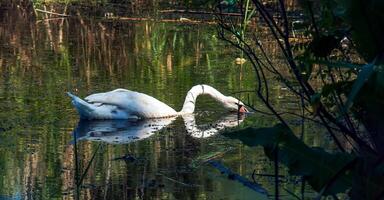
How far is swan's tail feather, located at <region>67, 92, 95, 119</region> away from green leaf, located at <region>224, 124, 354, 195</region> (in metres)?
5.22

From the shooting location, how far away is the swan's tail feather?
7676mm

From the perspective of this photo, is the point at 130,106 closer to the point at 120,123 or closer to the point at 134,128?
the point at 120,123

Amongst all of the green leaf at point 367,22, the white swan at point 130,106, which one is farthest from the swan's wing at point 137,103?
the green leaf at point 367,22

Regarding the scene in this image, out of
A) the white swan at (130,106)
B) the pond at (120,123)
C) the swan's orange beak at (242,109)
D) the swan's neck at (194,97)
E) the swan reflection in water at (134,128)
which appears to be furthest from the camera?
the swan's orange beak at (242,109)

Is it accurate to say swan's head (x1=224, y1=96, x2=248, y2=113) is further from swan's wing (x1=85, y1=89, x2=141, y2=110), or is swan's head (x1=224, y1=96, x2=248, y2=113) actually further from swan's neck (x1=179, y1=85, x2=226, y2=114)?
swan's wing (x1=85, y1=89, x2=141, y2=110)

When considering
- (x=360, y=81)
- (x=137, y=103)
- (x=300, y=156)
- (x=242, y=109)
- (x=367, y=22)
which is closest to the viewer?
(x=360, y=81)

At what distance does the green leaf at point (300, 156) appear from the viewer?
2.48 meters

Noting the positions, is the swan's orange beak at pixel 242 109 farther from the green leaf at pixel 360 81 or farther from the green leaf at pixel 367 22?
the green leaf at pixel 360 81

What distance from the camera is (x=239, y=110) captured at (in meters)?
8.15

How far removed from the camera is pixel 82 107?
768 cm

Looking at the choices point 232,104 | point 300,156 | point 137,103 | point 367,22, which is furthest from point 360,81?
point 232,104

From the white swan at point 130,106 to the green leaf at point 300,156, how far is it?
17.2 ft

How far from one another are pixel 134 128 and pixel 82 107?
17.3 inches

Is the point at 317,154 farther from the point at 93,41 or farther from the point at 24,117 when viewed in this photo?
the point at 93,41
